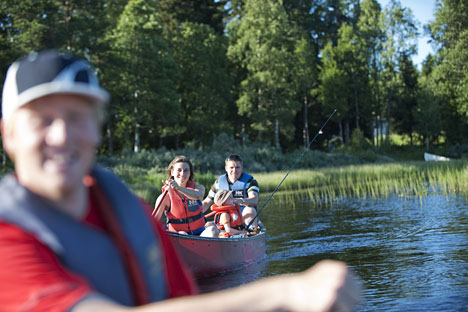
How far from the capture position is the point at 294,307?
2.84 ft

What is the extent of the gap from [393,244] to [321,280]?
30.1ft

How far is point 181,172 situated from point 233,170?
1.38 metres

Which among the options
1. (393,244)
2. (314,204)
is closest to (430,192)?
(314,204)

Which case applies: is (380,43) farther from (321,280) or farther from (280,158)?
(321,280)

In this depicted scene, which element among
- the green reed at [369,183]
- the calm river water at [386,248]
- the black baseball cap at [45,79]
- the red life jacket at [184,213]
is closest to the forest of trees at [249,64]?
the green reed at [369,183]

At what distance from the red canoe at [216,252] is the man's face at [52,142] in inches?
266

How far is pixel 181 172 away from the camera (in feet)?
25.2

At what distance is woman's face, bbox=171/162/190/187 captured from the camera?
769 cm

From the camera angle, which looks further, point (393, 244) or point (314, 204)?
point (314, 204)

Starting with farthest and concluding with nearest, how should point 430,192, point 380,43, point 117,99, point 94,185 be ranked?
point 380,43
point 117,99
point 430,192
point 94,185

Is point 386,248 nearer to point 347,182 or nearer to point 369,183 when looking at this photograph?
point 369,183

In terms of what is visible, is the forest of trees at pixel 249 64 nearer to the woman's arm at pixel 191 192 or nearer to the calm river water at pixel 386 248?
the calm river water at pixel 386 248

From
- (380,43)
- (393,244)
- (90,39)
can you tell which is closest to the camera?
(393,244)

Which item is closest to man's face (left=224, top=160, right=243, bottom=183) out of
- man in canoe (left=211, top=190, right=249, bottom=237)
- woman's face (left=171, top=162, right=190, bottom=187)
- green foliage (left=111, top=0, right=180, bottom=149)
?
man in canoe (left=211, top=190, right=249, bottom=237)
